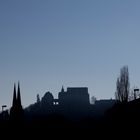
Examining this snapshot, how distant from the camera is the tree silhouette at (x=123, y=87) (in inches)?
3052

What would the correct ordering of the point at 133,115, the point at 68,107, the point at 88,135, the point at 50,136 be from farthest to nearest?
the point at 68,107 < the point at 50,136 < the point at 88,135 < the point at 133,115

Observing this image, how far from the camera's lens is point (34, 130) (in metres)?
79.6

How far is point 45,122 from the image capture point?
81.7 m

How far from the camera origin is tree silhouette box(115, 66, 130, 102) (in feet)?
254

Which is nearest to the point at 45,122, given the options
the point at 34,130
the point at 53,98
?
the point at 34,130

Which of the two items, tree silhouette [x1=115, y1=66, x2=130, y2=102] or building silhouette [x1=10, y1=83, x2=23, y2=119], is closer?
tree silhouette [x1=115, y1=66, x2=130, y2=102]

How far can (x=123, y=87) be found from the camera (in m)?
79.6

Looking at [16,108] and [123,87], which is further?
[16,108]

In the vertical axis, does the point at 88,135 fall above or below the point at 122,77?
below

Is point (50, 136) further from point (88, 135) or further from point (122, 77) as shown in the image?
point (122, 77)

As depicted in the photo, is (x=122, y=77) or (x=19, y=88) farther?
(x=19, y=88)

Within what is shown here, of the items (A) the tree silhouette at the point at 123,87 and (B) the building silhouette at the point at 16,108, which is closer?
(A) the tree silhouette at the point at 123,87

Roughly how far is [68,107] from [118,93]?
76.7 metres

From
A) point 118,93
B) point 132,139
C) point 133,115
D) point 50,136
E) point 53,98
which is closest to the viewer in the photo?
point 132,139
